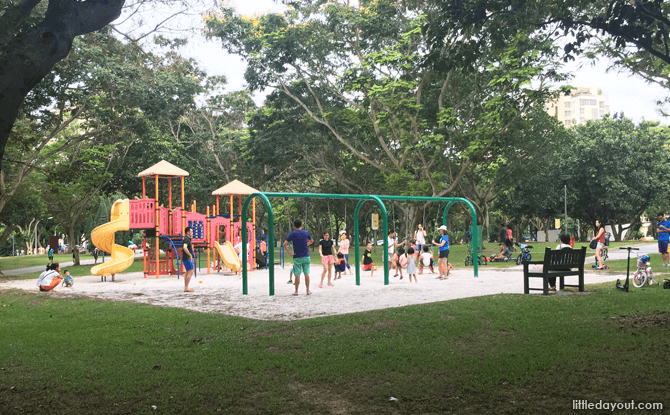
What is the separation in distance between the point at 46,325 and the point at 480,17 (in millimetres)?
8410

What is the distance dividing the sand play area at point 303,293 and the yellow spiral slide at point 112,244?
4.11 feet

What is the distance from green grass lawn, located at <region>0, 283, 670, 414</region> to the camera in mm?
5113

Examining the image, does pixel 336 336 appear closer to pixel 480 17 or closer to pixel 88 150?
pixel 480 17

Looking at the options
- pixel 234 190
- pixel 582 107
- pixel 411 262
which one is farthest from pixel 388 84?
pixel 582 107

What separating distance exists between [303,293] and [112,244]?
33.3 ft

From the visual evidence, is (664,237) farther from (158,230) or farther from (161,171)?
(161,171)

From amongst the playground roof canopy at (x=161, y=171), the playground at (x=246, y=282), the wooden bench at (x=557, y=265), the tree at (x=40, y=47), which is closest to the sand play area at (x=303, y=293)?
the playground at (x=246, y=282)

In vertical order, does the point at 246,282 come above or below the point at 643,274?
below

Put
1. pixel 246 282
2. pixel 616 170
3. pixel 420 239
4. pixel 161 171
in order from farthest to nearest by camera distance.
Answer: pixel 616 170, pixel 161 171, pixel 420 239, pixel 246 282

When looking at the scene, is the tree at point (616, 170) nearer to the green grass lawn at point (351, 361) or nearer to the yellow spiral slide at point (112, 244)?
the yellow spiral slide at point (112, 244)

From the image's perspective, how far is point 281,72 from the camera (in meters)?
28.0

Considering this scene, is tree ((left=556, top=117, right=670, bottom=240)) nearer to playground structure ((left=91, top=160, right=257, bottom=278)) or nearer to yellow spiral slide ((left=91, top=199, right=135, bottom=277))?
playground structure ((left=91, top=160, right=257, bottom=278))

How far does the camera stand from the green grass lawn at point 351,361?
5.11m

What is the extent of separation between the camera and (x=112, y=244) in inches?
831
